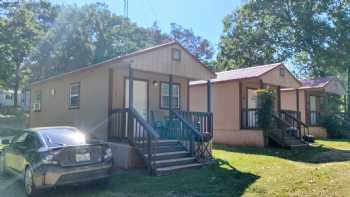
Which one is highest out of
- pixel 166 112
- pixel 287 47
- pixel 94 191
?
pixel 287 47

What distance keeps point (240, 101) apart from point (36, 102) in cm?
1072

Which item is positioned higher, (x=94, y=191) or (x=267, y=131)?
(x=267, y=131)

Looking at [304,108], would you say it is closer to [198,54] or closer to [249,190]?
[249,190]

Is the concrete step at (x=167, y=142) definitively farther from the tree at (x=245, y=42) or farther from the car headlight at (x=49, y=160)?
the tree at (x=245, y=42)

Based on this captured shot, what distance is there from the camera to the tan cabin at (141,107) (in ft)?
31.8

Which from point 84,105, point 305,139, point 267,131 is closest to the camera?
point 84,105

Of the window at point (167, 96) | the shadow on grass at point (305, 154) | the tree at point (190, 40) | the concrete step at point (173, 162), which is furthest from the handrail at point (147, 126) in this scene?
the tree at point (190, 40)

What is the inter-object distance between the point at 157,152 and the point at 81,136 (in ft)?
9.90

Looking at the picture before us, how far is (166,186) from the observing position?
737 centimetres

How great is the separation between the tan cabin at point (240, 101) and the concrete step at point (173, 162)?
228 inches

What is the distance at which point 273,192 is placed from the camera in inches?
261

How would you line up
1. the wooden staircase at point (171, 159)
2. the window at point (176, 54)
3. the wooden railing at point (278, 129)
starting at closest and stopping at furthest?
the wooden staircase at point (171, 159) < the window at point (176, 54) < the wooden railing at point (278, 129)

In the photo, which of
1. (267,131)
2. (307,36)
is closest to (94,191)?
(267,131)

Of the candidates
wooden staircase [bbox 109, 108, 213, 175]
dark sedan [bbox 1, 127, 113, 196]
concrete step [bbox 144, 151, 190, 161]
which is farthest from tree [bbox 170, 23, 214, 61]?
dark sedan [bbox 1, 127, 113, 196]
